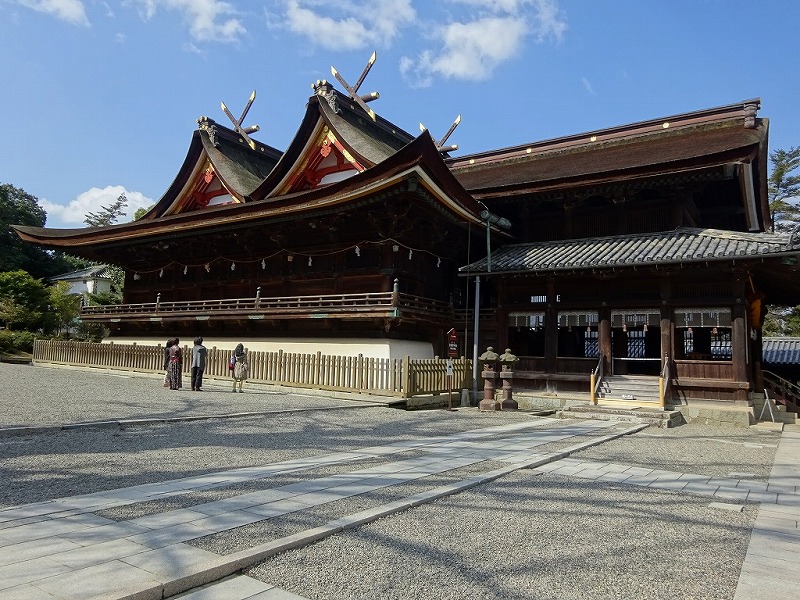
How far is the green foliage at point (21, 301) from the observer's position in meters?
34.6

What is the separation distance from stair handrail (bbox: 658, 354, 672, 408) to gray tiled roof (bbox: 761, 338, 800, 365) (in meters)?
14.7

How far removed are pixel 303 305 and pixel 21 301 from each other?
26.2m

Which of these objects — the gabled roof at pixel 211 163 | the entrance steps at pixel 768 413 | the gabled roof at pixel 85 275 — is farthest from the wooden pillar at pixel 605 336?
the gabled roof at pixel 85 275

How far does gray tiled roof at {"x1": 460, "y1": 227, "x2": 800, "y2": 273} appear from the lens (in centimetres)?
1373

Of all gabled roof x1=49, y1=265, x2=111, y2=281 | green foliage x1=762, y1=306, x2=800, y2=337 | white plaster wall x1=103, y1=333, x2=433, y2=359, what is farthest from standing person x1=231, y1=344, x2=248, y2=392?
gabled roof x1=49, y1=265, x2=111, y2=281

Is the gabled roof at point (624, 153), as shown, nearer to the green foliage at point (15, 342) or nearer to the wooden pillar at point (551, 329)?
the wooden pillar at point (551, 329)

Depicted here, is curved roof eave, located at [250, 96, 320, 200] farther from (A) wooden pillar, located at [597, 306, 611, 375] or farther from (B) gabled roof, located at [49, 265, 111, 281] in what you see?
(B) gabled roof, located at [49, 265, 111, 281]

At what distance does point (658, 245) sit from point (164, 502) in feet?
49.1

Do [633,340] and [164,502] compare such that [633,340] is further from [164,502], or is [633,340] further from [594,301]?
[164,502]

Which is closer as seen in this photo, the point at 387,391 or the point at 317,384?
the point at 387,391

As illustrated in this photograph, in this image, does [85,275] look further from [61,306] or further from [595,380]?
[595,380]

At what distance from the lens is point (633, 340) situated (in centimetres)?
2141

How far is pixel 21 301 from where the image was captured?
35.7m

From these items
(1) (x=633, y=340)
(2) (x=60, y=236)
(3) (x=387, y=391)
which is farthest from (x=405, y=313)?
(2) (x=60, y=236)
